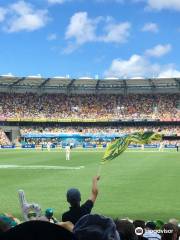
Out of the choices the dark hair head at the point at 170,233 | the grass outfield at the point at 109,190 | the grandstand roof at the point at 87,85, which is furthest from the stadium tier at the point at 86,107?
the dark hair head at the point at 170,233

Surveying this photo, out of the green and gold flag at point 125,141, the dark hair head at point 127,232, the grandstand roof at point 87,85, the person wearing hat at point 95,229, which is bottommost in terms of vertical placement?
the dark hair head at point 127,232

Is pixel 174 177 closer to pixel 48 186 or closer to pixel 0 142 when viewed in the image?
pixel 48 186

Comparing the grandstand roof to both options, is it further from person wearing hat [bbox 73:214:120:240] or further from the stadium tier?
person wearing hat [bbox 73:214:120:240]

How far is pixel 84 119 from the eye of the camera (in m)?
106

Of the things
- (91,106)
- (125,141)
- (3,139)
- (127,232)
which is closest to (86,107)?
(91,106)

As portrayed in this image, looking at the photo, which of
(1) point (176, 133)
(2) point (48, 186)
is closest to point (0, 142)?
(1) point (176, 133)

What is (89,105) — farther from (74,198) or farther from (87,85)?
(74,198)

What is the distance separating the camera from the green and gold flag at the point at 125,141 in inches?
263

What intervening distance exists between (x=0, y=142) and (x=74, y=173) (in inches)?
2573

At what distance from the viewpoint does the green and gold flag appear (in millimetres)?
6674

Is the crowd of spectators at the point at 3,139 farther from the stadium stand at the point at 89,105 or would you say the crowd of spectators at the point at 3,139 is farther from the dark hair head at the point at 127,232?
the dark hair head at the point at 127,232

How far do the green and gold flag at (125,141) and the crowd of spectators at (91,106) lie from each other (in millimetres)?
98493

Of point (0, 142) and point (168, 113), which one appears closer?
point (0, 142)

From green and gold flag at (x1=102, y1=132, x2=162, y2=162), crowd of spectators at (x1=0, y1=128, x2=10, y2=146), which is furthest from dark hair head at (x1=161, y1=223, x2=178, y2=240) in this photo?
crowd of spectators at (x1=0, y1=128, x2=10, y2=146)
